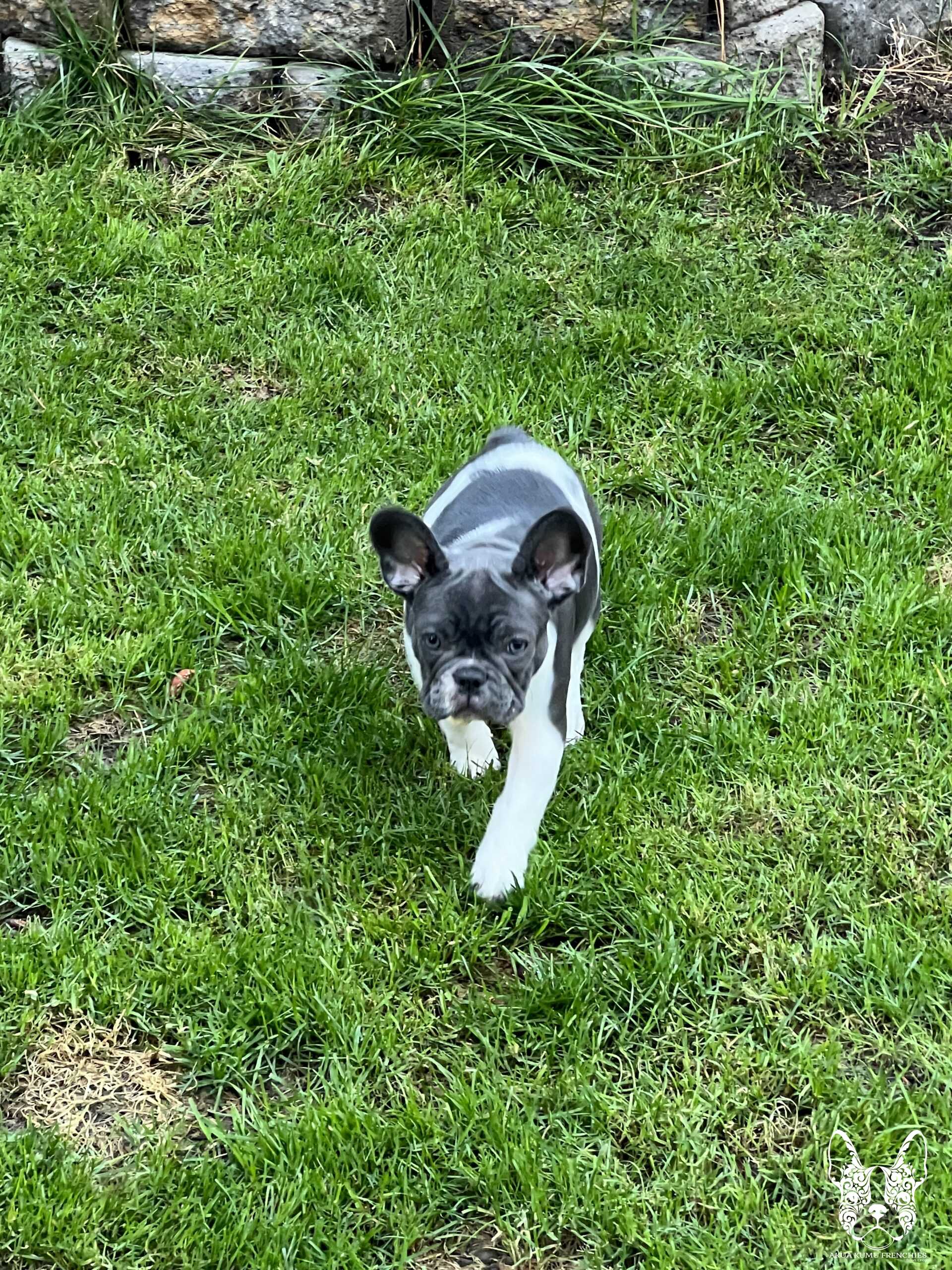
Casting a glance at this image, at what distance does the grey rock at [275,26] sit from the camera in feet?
20.1

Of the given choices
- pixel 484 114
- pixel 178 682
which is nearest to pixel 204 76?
pixel 484 114

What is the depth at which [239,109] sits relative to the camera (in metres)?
6.22

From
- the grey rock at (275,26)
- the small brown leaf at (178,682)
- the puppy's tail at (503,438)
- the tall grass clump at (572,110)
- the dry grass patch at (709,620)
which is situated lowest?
the dry grass patch at (709,620)

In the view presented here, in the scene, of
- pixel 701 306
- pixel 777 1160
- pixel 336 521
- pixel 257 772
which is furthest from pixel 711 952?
pixel 701 306

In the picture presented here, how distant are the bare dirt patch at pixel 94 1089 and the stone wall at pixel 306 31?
172 inches

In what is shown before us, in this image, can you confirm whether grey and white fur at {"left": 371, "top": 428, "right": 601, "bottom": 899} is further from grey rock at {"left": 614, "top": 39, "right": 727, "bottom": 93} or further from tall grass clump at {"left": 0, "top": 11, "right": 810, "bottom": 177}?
grey rock at {"left": 614, "top": 39, "right": 727, "bottom": 93}

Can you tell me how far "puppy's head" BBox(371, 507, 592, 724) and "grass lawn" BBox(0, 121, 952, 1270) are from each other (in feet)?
2.05

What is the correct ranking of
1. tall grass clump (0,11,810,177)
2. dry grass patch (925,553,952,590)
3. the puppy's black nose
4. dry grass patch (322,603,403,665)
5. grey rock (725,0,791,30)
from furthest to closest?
grey rock (725,0,791,30) < tall grass clump (0,11,810,177) < dry grass patch (925,553,952,590) < dry grass patch (322,603,403,665) < the puppy's black nose

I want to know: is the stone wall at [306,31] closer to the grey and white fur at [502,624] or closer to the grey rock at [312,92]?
the grey rock at [312,92]

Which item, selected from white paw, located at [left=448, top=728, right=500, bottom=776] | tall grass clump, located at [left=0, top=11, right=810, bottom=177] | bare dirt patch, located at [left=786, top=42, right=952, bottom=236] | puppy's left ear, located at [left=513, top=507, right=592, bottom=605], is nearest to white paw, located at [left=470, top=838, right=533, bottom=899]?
white paw, located at [left=448, top=728, right=500, bottom=776]

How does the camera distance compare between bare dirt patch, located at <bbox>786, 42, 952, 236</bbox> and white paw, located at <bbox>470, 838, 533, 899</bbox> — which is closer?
white paw, located at <bbox>470, 838, 533, 899</bbox>

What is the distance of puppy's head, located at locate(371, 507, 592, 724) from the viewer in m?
3.34

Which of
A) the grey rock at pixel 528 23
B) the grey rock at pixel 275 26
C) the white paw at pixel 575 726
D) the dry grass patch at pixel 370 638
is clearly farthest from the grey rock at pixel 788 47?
the white paw at pixel 575 726

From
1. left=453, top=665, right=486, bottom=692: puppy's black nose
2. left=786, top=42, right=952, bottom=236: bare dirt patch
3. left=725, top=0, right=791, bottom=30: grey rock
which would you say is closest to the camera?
left=453, top=665, right=486, bottom=692: puppy's black nose
